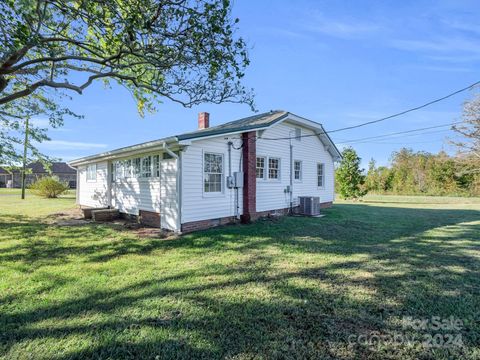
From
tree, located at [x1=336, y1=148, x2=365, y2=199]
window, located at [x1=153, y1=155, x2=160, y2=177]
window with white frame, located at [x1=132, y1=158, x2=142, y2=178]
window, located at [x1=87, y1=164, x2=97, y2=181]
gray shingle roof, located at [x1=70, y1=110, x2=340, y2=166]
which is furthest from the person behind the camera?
tree, located at [x1=336, y1=148, x2=365, y2=199]

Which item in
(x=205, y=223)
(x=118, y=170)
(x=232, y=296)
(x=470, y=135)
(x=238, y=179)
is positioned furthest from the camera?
(x=470, y=135)

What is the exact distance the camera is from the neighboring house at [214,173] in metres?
8.42

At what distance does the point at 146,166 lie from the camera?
10.1 meters

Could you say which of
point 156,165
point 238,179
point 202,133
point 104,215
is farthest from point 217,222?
point 104,215

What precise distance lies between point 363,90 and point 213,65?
1176 cm

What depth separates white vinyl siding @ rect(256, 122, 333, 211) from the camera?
11.2 metres

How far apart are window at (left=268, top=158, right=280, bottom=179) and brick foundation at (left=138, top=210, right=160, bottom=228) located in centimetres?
502

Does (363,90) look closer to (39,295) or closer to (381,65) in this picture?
(381,65)

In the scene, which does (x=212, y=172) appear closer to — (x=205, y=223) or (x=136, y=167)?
(x=205, y=223)

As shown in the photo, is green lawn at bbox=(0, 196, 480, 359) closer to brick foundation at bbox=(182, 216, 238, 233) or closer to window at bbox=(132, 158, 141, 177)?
brick foundation at bbox=(182, 216, 238, 233)

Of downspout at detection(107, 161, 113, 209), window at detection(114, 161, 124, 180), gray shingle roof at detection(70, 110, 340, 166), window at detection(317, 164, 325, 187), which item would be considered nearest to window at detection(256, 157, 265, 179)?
gray shingle roof at detection(70, 110, 340, 166)

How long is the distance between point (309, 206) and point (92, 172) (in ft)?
39.0

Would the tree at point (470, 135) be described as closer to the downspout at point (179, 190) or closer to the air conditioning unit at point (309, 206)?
the air conditioning unit at point (309, 206)

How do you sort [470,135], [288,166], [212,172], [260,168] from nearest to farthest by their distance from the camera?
[212,172] < [260,168] < [288,166] < [470,135]
